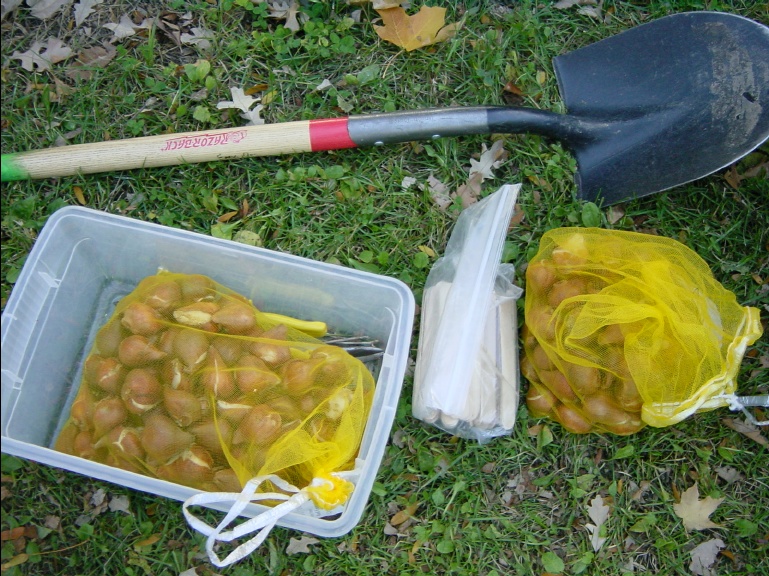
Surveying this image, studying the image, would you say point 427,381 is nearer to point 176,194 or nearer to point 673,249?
point 673,249

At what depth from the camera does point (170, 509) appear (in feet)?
5.98

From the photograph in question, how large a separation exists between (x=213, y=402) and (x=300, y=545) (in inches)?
21.9

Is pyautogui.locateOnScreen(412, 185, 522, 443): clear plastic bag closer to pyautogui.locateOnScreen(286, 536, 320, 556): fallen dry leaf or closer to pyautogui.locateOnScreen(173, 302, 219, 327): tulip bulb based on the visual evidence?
pyautogui.locateOnScreen(286, 536, 320, 556): fallen dry leaf

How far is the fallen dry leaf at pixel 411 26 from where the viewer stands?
2.10m

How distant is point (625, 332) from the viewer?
173 centimetres

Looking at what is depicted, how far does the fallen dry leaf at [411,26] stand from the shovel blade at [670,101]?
1.60 feet

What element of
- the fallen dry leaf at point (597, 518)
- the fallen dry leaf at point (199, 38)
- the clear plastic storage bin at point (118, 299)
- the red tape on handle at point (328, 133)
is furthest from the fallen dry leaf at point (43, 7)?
the fallen dry leaf at point (597, 518)

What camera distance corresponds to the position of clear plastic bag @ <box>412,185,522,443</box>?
1.68 meters

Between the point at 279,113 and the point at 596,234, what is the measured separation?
1061mm

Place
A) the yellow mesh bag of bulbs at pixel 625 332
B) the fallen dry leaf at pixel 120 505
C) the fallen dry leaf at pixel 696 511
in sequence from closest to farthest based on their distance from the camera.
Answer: the yellow mesh bag of bulbs at pixel 625 332 → the fallen dry leaf at pixel 120 505 → the fallen dry leaf at pixel 696 511

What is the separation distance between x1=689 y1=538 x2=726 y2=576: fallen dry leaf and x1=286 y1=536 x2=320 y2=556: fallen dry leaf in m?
1.11

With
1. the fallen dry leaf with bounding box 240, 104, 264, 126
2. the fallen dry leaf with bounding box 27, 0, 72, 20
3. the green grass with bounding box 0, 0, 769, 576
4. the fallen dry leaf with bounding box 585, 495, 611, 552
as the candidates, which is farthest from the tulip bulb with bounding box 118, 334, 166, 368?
the fallen dry leaf with bounding box 585, 495, 611, 552

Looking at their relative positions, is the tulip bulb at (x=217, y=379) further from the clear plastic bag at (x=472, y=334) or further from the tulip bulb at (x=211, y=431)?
the clear plastic bag at (x=472, y=334)

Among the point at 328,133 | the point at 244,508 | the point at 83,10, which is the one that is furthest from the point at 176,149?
the point at 244,508
